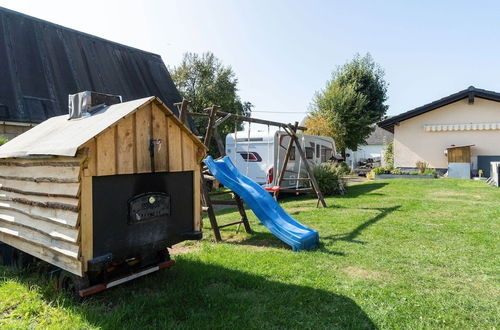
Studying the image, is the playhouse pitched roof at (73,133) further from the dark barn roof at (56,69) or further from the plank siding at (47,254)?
the dark barn roof at (56,69)

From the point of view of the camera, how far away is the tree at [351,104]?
25031 millimetres

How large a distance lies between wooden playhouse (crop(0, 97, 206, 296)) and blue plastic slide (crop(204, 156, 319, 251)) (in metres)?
1.88

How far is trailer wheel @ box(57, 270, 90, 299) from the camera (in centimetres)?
333

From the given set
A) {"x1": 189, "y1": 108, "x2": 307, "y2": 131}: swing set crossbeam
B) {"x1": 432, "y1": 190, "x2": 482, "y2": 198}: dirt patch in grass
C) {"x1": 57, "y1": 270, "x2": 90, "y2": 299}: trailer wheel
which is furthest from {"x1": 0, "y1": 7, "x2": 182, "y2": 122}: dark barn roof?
{"x1": 432, "y1": 190, "x2": 482, "y2": 198}: dirt patch in grass

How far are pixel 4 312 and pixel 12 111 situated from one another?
802cm

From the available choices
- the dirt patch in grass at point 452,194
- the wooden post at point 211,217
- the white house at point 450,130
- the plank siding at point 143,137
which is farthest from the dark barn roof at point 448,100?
the plank siding at point 143,137

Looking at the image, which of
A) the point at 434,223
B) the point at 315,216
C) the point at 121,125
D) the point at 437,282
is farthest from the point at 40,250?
the point at 434,223

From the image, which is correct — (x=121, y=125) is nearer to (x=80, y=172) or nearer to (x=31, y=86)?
(x=80, y=172)

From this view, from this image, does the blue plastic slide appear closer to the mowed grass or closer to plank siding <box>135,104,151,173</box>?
the mowed grass

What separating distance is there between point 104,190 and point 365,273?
328cm

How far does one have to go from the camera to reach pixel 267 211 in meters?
6.02

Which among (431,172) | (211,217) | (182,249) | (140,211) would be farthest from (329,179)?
(140,211)

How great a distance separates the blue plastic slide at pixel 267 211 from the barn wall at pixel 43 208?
3.18 meters

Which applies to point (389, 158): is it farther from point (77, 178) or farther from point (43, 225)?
point (77, 178)
